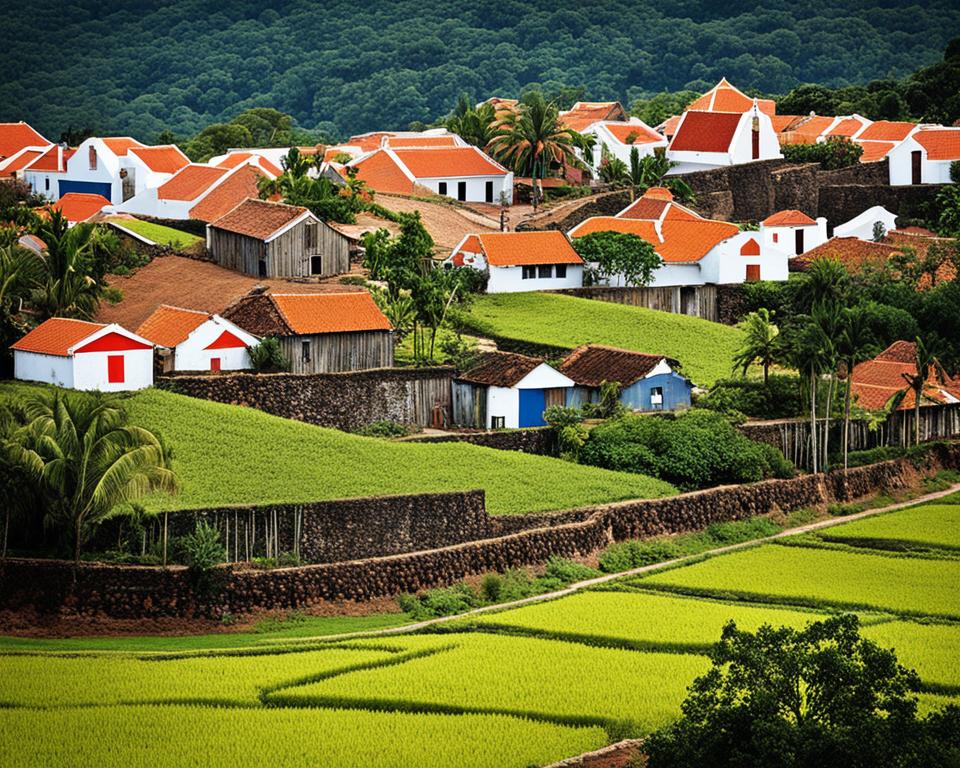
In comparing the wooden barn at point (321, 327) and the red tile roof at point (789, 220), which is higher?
the red tile roof at point (789, 220)

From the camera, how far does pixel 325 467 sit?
44.8 meters

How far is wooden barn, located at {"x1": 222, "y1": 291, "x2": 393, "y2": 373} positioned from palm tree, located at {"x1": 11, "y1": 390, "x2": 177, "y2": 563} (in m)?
11.8

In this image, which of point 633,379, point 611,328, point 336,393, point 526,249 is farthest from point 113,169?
point 633,379

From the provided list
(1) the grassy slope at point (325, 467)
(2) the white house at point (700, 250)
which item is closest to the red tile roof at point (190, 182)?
(2) the white house at point (700, 250)

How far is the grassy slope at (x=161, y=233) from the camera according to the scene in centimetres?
6200

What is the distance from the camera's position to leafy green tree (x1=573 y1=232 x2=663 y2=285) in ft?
211

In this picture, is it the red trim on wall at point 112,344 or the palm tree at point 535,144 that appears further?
the palm tree at point 535,144

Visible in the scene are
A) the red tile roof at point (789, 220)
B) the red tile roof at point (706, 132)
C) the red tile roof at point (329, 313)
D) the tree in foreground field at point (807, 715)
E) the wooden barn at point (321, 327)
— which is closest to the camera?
the tree in foreground field at point (807, 715)

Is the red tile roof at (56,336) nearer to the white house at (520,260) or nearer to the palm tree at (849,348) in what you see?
the white house at (520,260)

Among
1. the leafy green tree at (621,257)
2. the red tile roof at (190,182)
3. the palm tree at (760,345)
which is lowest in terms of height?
the palm tree at (760,345)

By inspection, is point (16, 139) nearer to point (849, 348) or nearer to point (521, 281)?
point (521, 281)

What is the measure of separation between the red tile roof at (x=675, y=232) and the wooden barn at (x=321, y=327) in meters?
15.0

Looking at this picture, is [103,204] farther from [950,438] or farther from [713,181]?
[950,438]

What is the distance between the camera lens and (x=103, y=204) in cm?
6894
